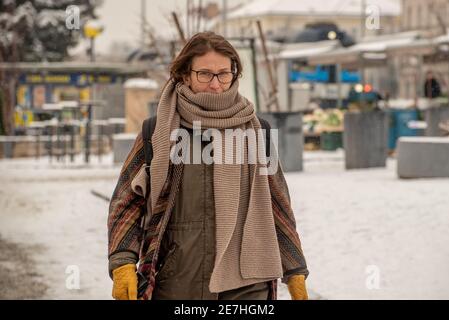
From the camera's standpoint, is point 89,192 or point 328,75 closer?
point 89,192

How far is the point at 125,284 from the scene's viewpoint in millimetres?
4152

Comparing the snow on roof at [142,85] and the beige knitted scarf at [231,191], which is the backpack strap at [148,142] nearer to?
the beige knitted scarf at [231,191]

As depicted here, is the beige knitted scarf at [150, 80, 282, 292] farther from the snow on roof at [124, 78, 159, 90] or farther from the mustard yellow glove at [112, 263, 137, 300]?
the snow on roof at [124, 78, 159, 90]

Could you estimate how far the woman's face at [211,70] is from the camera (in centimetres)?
425

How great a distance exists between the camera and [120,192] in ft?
14.2

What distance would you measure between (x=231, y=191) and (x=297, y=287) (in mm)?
444

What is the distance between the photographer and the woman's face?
4250 mm

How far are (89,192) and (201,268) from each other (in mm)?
13481

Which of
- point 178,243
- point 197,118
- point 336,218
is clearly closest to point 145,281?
point 178,243

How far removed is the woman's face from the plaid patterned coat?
0.29 metres

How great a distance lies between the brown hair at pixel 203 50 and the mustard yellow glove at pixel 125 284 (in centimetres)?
72

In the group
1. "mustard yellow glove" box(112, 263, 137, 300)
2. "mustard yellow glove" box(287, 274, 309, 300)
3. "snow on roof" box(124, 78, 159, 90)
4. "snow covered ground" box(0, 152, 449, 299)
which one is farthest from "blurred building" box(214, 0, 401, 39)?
"mustard yellow glove" box(112, 263, 137, 300)

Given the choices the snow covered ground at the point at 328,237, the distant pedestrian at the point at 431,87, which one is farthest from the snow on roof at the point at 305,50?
the snow covered ground at the point at 328,237
